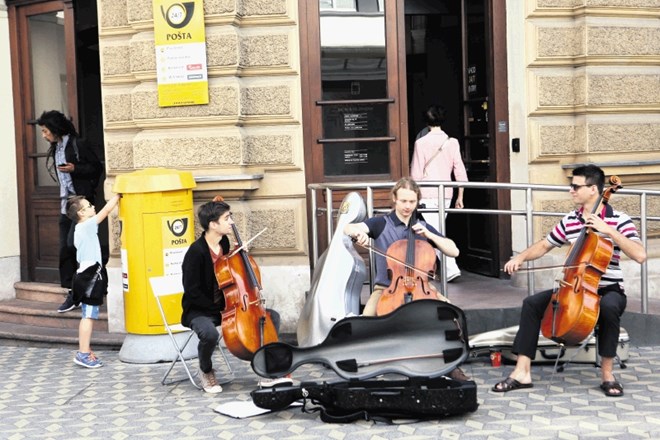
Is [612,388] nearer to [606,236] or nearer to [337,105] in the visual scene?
[606,236]

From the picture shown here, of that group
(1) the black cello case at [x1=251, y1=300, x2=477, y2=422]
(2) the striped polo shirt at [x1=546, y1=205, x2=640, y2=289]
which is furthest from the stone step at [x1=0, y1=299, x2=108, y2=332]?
(2) the striped polo shirt at [x1=546, y1=205, x2=640, y2=289]

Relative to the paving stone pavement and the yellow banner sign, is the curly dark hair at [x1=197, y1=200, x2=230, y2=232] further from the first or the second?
the yellow banner sign

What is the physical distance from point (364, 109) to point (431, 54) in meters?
2.84

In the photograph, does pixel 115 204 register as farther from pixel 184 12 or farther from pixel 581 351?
pixel 581 351

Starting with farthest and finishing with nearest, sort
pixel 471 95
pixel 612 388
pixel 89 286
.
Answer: pixel 471 95
pixel 89 286
pixel 612 388

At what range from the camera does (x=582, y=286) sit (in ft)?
20.4

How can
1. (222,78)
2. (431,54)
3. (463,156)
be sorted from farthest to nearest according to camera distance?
(431,54) < (463,156) < (222,78)

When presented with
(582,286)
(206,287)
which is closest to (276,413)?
(206,287)

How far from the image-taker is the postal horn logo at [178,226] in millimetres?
8023

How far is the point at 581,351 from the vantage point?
7.18m

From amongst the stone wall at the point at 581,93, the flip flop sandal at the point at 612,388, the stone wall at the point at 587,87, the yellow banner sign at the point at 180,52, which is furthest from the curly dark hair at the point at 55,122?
the flip flop sandal at the point at 612,388

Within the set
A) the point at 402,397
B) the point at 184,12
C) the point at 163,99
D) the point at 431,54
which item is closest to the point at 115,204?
the point at 163,99

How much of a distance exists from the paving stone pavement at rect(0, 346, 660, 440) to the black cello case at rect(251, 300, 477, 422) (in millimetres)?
115

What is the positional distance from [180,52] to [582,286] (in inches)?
154
